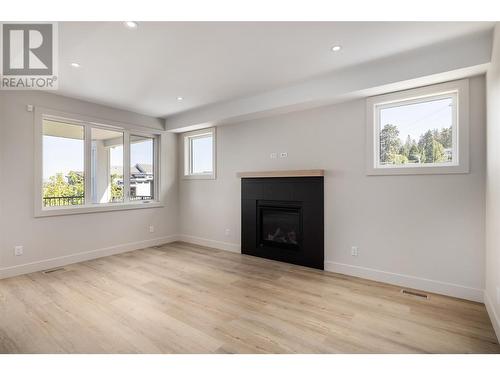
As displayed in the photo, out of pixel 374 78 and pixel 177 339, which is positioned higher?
pixel 374 78

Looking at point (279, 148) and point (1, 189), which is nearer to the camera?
point (1, 189)

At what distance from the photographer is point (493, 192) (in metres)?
2.28

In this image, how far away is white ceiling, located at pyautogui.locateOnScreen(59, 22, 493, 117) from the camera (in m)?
2.26

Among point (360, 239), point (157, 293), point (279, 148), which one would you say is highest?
point (279, 148)

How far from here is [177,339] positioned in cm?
206

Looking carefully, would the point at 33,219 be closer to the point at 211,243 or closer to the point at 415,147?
the point at 211,243

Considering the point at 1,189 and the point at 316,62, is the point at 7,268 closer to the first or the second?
the point at 1,189

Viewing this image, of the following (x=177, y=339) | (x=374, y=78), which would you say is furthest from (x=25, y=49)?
(x=374, y=78)

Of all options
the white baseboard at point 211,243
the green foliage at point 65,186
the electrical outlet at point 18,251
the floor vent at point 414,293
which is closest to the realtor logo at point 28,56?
the green foliage at point 65,186

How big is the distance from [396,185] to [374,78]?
1.31m

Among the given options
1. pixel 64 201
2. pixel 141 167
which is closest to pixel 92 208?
pixel 64 201

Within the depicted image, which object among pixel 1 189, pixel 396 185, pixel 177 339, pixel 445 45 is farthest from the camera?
pixel 1 189

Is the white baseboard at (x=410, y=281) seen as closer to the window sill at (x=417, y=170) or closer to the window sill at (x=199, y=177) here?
the window sill at (x=417, y=170)
